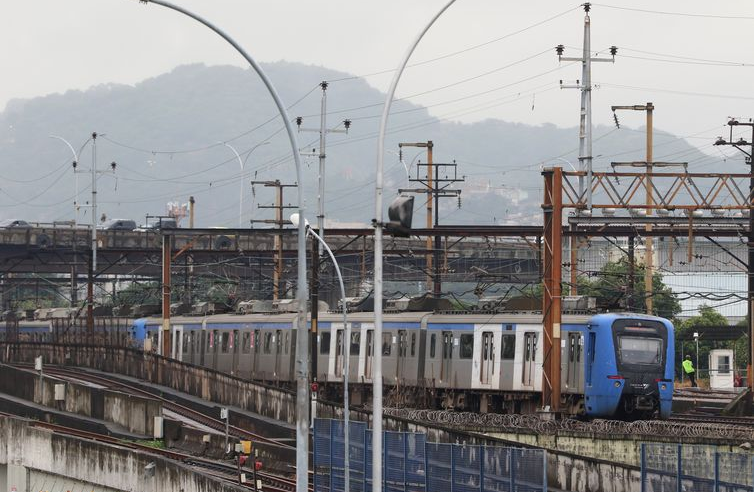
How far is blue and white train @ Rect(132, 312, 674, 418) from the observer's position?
39969 millimetres

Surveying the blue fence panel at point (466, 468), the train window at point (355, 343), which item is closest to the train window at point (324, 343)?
the train window at point (355, 343)

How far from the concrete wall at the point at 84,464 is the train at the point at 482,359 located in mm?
5374

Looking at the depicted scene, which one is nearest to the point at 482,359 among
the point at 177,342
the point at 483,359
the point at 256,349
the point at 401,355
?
the point at 483,359

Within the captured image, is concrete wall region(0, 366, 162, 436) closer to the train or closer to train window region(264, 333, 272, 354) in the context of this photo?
the train

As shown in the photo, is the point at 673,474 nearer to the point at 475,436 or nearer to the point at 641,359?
the point at 475,436

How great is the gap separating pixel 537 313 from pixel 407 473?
17.1m

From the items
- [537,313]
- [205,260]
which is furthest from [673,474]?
[205,260]

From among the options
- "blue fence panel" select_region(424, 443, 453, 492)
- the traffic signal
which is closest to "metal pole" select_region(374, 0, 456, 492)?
the traffic signal

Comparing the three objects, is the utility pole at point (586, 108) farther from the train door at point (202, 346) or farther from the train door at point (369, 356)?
the train door at point (202, 346)

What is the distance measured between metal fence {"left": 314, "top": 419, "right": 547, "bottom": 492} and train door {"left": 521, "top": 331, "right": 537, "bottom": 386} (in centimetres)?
1225

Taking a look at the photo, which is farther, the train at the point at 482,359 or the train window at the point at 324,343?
the train window at the point at 324,343

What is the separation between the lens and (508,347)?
A: 43.0 metres

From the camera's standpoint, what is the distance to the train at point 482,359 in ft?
131

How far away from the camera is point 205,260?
9500 cm
